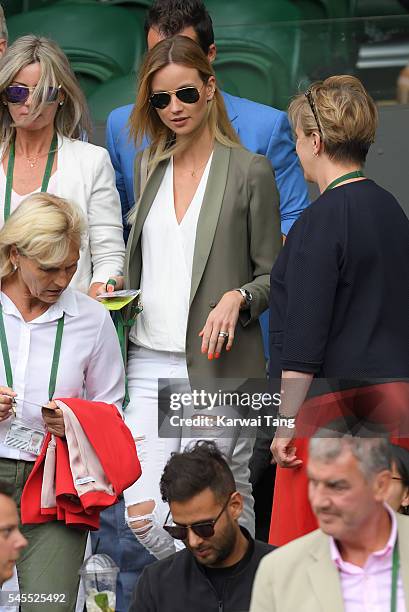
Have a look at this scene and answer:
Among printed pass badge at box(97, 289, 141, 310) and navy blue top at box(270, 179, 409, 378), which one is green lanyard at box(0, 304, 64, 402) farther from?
navy blue top at box(270, 179, 409, 378)

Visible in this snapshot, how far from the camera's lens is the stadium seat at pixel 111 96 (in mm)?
7637

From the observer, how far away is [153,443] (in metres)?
5.01

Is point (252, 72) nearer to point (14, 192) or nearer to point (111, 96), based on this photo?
point (111, 96)

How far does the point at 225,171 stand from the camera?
5293 mm

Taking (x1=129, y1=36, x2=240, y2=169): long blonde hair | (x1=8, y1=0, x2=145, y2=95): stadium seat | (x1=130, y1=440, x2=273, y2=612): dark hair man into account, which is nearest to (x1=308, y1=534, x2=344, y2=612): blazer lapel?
(x1=130, y1=440, x2=273, y2=612): dark hair man

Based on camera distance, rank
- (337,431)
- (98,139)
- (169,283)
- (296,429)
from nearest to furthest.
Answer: (337,431)
(296,429)
(169,283)
(98,139)

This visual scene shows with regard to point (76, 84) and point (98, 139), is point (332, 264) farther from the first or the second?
point (98, 139)

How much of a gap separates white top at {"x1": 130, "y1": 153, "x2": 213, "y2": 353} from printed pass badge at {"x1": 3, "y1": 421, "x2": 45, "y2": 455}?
2.38ft

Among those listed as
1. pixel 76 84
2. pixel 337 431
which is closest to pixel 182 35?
pixel 76 84

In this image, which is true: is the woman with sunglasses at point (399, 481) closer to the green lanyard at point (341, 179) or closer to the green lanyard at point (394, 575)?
the green lanyard at point (394, 575)

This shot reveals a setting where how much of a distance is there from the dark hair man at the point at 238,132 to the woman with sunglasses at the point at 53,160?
0.26 meters

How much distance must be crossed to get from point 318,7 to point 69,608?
4206 mm

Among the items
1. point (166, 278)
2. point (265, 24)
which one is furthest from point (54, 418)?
point (265, 24)

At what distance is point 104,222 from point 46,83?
53cm
